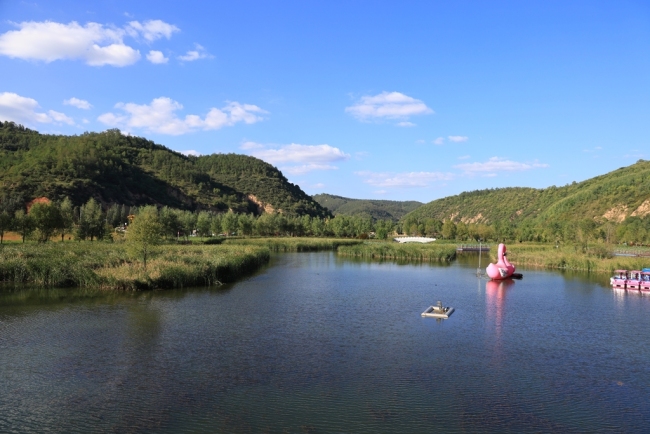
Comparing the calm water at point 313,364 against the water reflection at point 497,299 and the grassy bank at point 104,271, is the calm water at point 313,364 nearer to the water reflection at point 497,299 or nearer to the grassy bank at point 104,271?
the water reflection at point 497,299

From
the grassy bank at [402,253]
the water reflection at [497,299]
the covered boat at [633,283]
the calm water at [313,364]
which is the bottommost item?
the calm water at [313,364]

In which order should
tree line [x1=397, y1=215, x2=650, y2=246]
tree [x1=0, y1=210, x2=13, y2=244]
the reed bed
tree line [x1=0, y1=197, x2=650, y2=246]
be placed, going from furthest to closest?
the reed bed, tree line [x1=397, y1=215, x2=650, y2=246], tree line [x1=0, y1=197, x2=650, y2=246], tree [x1=0, y1=210, x2=13, y2=244]

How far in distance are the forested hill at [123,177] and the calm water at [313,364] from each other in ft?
238

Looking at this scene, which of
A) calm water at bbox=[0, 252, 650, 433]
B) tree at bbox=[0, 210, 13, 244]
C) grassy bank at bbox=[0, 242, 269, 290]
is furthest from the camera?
tree at bbox=[0, 210, 13, 244]

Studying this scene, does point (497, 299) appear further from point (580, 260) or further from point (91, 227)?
point (91, 227)

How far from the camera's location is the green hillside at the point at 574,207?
292 ft

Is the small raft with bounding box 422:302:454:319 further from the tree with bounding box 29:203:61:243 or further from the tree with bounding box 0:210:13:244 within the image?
the tree with bounding box 0:210:13:244

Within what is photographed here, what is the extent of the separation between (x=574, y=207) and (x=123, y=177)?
111782 millimetres

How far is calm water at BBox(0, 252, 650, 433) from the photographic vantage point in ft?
41.7

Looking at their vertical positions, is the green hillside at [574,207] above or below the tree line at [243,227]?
above

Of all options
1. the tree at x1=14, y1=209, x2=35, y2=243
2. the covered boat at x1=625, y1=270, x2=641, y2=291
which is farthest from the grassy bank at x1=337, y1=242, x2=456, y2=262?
the tree at x1=14, y1=209, x2=35, y2=243

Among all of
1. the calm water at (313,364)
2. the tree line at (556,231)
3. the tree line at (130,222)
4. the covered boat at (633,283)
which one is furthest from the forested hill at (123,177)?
the covered boat at (633,283)

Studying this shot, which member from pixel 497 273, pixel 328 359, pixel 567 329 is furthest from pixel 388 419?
pixel 497 273

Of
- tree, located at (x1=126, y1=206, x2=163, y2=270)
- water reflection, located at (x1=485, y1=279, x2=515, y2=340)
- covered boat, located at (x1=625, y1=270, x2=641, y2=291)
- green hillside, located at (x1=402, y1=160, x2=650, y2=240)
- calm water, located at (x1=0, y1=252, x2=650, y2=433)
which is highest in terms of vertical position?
green hillside, located at (x1=402, y1=160, x2=650, y2=240)
